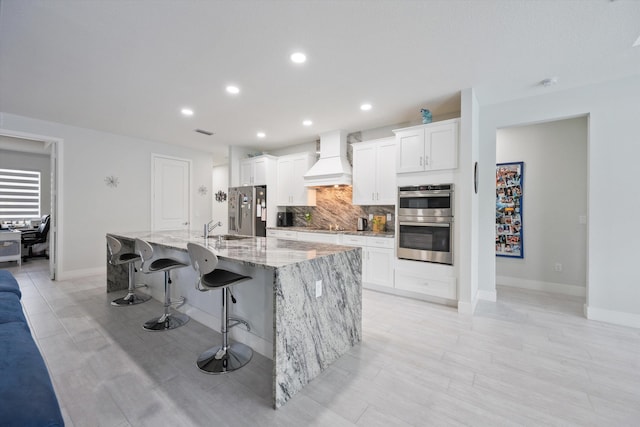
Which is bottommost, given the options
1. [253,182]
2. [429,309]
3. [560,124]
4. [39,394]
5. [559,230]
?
[429,309]

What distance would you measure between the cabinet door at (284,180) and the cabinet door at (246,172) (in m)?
0.68

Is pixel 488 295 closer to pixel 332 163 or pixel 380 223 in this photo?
pixel 380 223

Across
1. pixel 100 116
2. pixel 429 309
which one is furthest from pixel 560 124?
pixel 100 116

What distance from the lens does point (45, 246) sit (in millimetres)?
6723

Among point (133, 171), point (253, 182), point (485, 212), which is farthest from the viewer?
point (253, 182)

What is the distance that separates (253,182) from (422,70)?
13.2 ft

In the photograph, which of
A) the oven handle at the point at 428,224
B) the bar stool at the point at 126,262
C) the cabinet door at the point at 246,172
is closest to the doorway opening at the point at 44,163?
the bar stool at the point at 126,262

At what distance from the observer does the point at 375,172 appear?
4.33m

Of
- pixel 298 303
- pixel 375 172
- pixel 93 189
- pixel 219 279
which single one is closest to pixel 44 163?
pixel 93 189

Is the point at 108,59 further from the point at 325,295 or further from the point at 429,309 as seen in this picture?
the point at 429,309

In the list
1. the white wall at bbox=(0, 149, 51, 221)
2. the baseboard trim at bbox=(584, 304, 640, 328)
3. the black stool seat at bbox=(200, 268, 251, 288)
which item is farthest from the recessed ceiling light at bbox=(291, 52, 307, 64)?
the white wall at bbox=(0, 149, 51, 221)

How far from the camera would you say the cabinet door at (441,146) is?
11.2ft

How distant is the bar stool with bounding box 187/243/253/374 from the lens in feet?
6.54

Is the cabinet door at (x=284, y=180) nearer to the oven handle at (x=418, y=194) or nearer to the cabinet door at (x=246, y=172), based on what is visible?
the cabinet door at (x=246, y=172)
